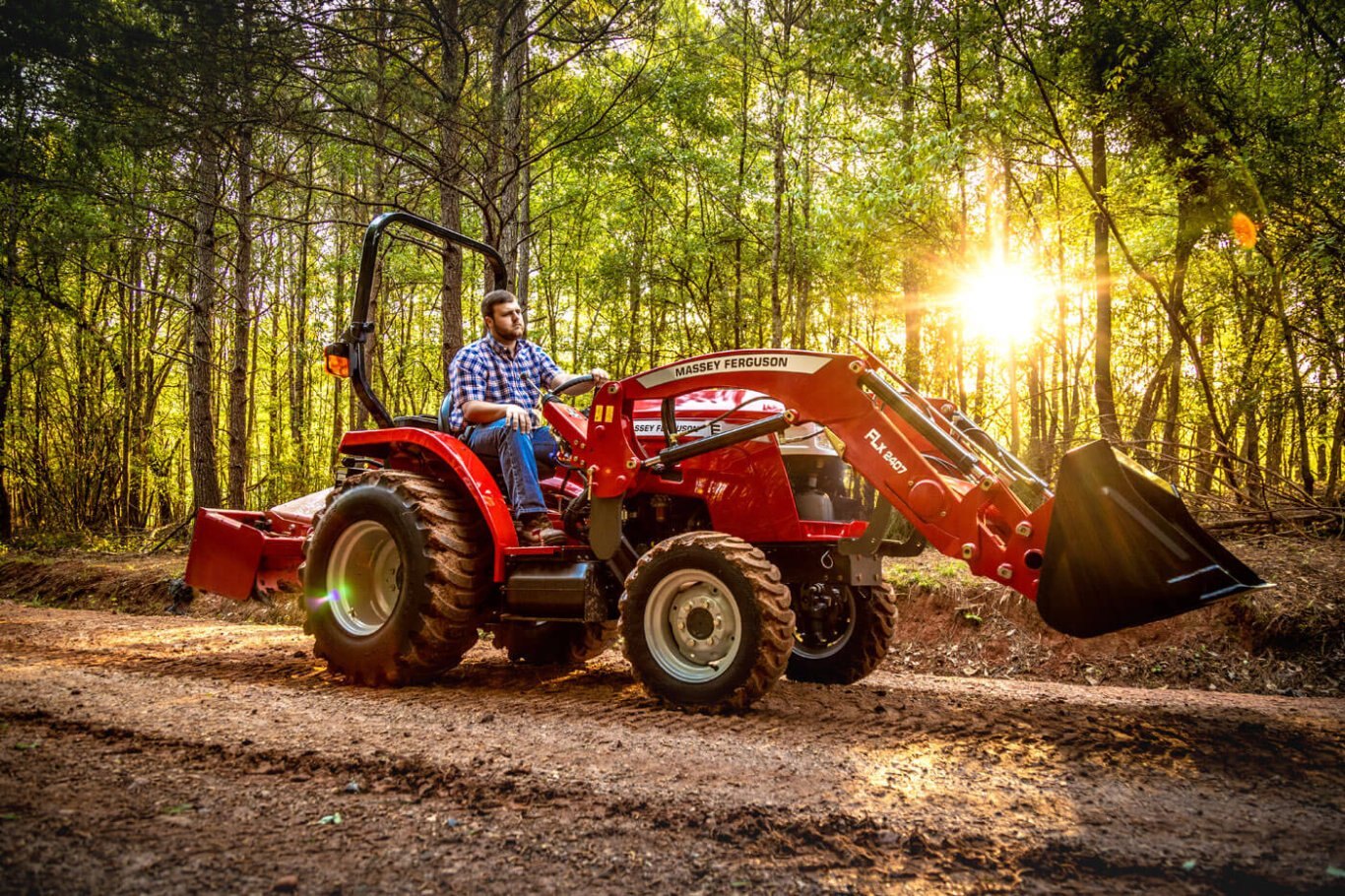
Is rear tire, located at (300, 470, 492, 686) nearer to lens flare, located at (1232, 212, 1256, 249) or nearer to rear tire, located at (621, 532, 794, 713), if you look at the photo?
rear tire, located at (621, 532, 794, 713)

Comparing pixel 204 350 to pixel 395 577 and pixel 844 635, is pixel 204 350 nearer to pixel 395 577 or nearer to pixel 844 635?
pixel 395 577

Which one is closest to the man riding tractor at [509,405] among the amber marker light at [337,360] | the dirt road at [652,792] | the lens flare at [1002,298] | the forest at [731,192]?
the amber marker light at [337,360]

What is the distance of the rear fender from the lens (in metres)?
4.07

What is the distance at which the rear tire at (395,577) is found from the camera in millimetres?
4031

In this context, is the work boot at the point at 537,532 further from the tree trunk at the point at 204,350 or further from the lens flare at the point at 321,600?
the tree trunk at the point at 204,350

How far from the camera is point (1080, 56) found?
7461 millimetres

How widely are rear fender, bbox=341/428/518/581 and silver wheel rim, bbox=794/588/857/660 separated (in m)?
1.63

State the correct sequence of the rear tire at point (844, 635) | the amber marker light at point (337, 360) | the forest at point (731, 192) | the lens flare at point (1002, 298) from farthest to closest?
the lens flare at point (1002, 298) < the forest at point (731, 192) < the amber marker light at point (337, 360) < the rear tire at point (844, 635)

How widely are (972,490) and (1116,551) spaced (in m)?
0.55

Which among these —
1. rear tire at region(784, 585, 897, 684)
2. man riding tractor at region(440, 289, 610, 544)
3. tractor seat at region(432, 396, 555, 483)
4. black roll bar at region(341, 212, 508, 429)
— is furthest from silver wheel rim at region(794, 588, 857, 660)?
black roll bar at region(341, 212, 508, 429)

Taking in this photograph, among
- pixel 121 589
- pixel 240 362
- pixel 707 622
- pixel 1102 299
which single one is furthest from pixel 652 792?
pixel 240 362

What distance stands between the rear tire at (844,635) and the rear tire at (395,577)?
5.69ft

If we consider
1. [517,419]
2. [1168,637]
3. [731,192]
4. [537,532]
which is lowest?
[1168,637]

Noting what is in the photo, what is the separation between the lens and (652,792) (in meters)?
2.45
